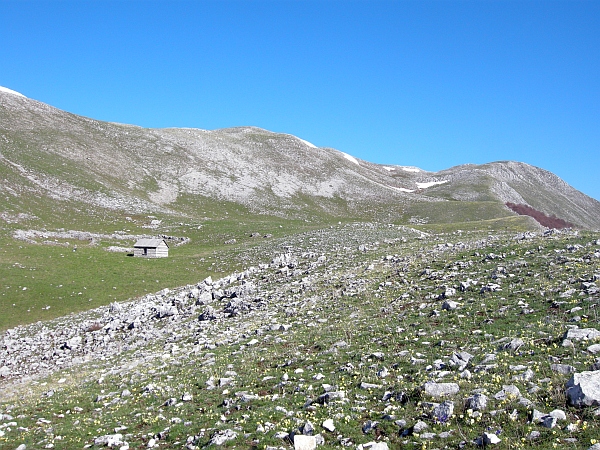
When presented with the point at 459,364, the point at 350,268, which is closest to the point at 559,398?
the point at 459,364

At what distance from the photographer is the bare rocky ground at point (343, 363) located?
11.3 meters

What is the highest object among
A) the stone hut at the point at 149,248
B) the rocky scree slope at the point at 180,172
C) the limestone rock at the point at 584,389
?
the rocky scree slope at the point at 180,172

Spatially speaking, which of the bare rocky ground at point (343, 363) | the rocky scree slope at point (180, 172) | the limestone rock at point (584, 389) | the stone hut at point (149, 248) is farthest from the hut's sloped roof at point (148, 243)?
the limestone rock at point (584, 389)

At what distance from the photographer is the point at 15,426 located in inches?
599

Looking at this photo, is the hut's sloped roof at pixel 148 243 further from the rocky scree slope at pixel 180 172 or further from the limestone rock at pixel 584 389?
the limestone rock at pixel 584 389

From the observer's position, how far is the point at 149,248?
202ft

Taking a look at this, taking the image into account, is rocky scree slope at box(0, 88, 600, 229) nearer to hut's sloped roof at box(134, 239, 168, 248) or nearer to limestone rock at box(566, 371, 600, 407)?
hut's sloped roof at box(134, 239, 168, 248)

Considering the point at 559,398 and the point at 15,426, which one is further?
the point at 15,426

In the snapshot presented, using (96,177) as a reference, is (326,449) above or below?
below

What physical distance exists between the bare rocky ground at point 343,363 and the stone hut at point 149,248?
27.3 m

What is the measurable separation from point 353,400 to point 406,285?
1506cm

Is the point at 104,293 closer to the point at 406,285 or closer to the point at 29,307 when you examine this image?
the point at 29,307

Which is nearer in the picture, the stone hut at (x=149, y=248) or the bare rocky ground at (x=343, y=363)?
the bare rocky ground at (x=343, y=363)

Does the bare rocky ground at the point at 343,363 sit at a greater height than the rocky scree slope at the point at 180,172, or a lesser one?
lesser
